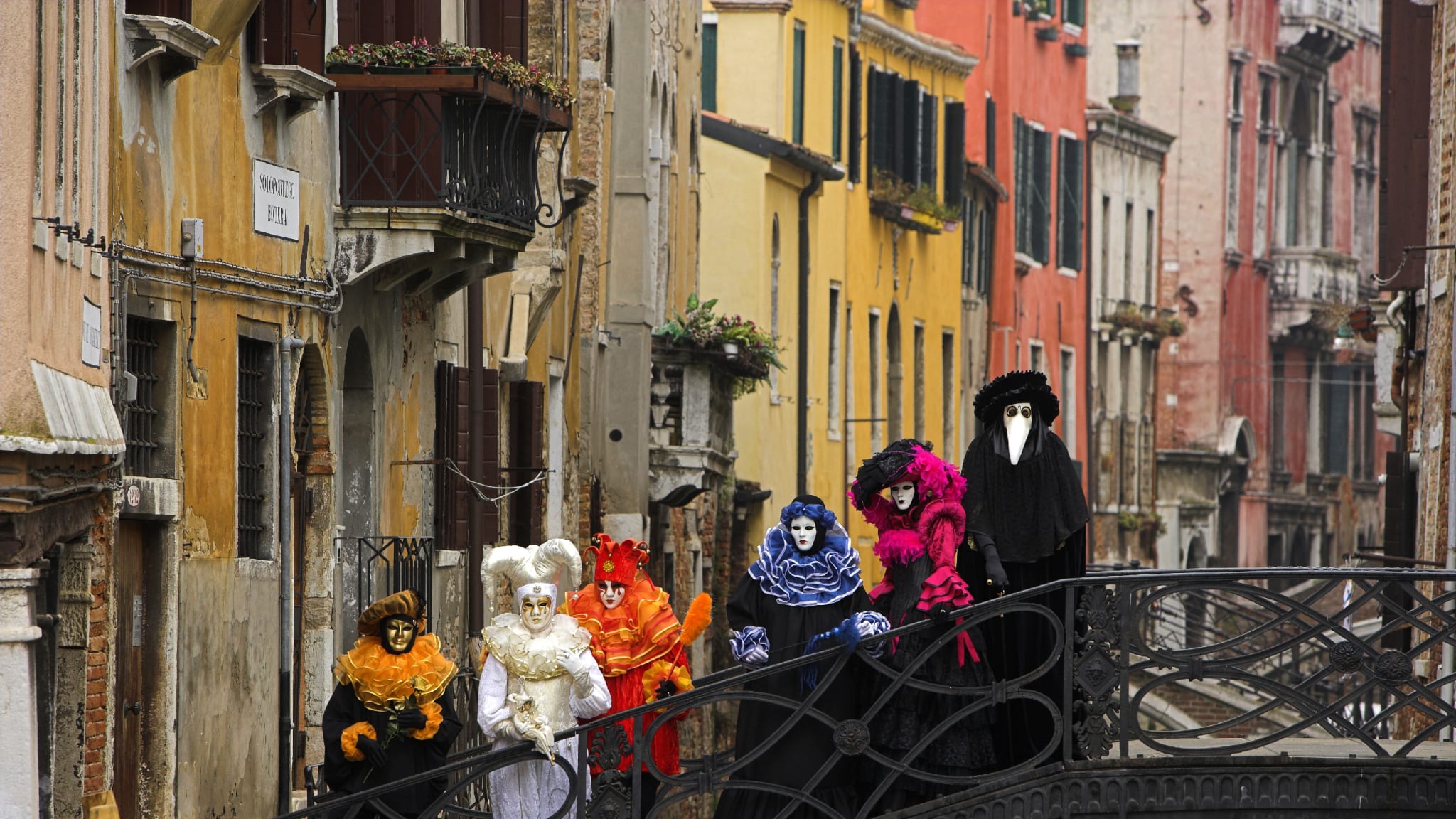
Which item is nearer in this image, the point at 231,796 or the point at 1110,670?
the point at 1110,670

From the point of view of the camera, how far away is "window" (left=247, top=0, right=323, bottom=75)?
49.1 ft

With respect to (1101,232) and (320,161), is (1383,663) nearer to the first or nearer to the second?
(320,161)

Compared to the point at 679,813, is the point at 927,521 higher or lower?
higher

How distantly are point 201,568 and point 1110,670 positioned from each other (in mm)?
4593

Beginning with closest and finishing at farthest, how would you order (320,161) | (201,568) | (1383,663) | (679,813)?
(1383,663), (201,568), (320,161), (679,813)

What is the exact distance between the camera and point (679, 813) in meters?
26.1

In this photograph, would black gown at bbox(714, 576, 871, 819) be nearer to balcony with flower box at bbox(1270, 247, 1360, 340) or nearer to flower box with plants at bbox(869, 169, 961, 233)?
flower box with plants at bbox(869, 169, 961, 233)

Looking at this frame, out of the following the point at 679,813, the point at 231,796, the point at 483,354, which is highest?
the point at 483,354

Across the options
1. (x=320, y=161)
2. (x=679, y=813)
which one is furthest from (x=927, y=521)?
(x=679, y=813)

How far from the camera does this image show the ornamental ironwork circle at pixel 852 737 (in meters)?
11.8

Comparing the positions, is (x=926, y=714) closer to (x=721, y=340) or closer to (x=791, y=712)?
(x=791, y=712)

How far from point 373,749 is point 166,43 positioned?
3449mm

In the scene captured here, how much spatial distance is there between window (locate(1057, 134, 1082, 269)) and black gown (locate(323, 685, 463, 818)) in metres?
37.0

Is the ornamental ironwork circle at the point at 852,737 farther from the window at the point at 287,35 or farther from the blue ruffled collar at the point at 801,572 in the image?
the window at the point at 287,35
